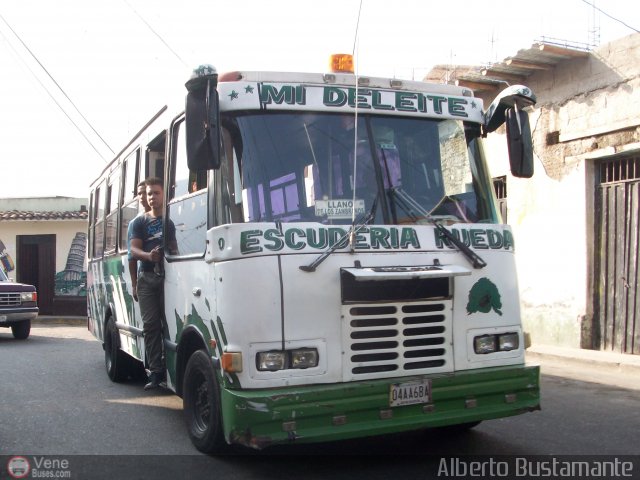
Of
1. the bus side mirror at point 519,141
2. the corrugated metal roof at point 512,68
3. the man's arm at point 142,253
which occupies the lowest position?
the man's arm at point 142,253

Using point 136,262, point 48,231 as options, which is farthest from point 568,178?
point 48,231

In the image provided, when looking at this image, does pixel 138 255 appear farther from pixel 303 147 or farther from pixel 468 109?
pixel 468 109

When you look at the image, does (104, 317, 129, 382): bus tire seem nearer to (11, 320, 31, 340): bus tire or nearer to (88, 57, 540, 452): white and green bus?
(88, 57, 540, 452): white and green bus

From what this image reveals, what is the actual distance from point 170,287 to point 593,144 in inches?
295

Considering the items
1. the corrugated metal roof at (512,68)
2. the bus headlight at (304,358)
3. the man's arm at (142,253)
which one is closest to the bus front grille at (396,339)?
the bus headlight at (304,358)

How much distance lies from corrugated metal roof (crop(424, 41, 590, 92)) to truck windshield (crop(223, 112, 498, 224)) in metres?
5.33

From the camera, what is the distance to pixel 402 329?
15.2 feet

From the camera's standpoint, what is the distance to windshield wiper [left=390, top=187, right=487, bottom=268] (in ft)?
16.0

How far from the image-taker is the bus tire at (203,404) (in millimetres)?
4762

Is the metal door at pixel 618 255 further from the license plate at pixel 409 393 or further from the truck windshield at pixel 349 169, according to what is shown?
the license plate at pixel 409 393

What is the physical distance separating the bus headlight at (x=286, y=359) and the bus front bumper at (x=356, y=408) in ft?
0.47

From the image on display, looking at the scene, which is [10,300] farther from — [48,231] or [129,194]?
[48,231]

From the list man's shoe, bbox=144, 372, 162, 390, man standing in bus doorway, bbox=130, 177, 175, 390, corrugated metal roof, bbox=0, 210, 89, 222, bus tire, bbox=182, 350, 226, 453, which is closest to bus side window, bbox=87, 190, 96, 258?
man standing in bus doorway, bbox=130, 177, 175, 390

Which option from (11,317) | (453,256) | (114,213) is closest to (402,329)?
(453,256)
